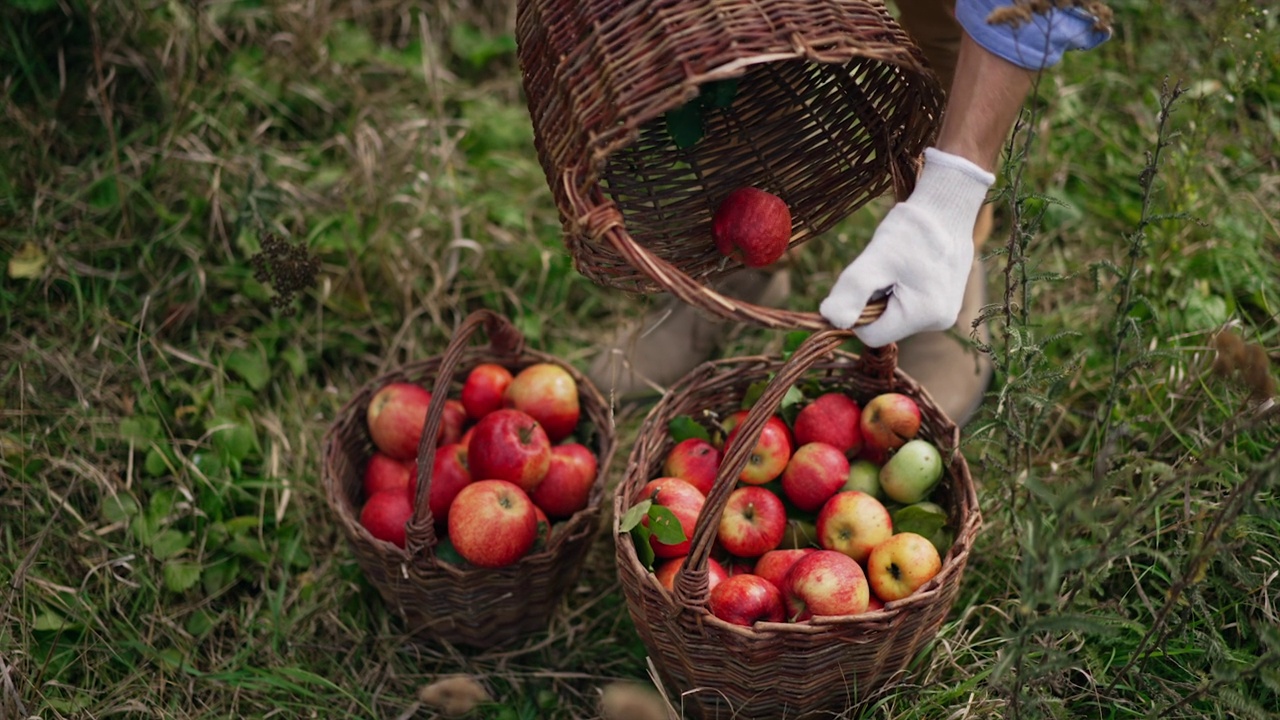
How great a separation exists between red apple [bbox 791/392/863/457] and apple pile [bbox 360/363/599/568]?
52 cm

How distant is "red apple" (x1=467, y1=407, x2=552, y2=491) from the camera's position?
221 cm

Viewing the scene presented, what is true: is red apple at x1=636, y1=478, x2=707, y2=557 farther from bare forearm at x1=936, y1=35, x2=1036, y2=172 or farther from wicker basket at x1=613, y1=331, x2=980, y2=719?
bare forearm at x1=936, y1=35, x2=1036, y2=172

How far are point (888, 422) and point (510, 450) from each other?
2.77ft

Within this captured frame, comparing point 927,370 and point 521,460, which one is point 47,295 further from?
point 927,370

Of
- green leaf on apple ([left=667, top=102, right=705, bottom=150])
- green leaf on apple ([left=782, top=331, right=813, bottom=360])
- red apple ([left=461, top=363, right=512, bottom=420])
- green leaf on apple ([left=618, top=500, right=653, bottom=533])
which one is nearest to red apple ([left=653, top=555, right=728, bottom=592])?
green leaf on apple ([left=618, top=500, right=653, bottom=533])

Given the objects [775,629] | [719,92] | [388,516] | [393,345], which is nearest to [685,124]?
[719,92]

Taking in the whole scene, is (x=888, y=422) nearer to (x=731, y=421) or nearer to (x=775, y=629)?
(x=731, y=421)

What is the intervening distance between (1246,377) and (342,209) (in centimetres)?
253

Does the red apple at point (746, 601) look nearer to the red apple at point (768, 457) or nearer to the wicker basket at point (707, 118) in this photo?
the red apple at point (768, 457)

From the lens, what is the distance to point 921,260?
5.60 feet

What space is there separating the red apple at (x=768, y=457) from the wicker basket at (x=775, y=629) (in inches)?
8.9

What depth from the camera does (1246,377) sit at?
4.87 feet

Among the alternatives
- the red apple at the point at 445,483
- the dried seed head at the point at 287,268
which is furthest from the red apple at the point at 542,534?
the dried seed head at the point at 287,268

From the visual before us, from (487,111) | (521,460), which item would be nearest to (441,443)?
(521,460)
